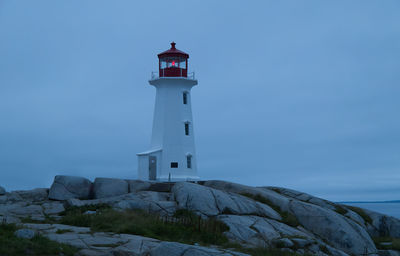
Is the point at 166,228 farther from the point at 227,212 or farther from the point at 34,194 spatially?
the point at 34,194

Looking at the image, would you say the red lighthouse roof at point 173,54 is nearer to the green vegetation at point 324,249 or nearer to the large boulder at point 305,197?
the large boulder at point 305,197

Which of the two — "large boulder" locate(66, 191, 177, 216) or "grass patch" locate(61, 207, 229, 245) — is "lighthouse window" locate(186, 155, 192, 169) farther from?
"grass patch" locate(61, 207, 229, 245)

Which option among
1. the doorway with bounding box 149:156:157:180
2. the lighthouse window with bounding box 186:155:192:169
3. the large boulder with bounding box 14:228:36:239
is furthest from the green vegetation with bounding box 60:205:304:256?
the lighthouse window with bounding box 186:155:192:169

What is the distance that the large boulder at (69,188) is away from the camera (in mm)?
22234

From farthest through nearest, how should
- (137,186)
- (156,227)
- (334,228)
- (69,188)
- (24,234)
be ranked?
(137,186) < (69,188) < (334,228) < (156,227) < (24,234)

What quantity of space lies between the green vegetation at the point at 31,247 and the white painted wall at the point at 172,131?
21.5m

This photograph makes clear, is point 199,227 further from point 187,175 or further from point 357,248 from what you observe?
point 187,175

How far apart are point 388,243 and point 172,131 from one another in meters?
17.0

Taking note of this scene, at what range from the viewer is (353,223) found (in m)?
22.8

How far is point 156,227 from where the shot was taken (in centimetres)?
1456

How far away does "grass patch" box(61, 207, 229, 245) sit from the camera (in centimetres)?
1377

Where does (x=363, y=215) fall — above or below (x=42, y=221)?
below

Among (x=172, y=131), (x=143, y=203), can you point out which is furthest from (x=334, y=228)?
(x=172, y=131)

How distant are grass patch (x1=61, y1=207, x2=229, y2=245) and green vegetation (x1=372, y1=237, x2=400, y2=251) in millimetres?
11035
